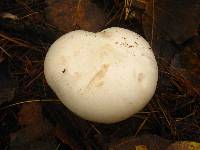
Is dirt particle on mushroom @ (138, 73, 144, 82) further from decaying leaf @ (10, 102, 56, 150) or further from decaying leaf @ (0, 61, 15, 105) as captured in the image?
decaying leaf @ (0, 61, 15, 105)

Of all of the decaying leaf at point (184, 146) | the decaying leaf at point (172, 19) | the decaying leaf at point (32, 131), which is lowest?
the decaying leaf at point (32, 131)

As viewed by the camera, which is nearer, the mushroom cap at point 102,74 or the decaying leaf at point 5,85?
the mushroom cap at point 102,74

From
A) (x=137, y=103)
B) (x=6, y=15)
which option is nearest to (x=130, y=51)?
(x=137, y=103)

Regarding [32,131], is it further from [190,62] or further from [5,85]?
[190,62]

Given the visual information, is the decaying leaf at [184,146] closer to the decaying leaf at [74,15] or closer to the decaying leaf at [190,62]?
the decaying leaf at [190,62]

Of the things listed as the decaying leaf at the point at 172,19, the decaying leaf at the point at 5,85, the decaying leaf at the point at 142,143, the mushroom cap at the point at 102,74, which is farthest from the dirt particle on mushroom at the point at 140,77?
the decaying leaf at the point at 5,85

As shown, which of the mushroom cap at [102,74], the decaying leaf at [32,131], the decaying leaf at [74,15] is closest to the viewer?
the mushroom cap at [102,74]
